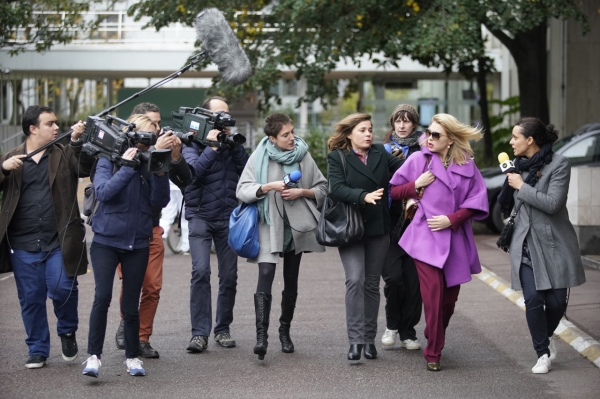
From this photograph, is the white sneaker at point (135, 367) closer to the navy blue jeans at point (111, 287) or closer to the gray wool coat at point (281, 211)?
the navy blue jeans at point (111, 287)

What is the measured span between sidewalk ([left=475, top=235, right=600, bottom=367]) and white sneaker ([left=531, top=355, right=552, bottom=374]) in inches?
19.4

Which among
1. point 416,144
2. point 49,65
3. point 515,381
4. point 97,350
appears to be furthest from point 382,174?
point 49,65

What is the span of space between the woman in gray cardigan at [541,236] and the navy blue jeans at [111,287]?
9.26 feet

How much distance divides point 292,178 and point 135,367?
1847 mm

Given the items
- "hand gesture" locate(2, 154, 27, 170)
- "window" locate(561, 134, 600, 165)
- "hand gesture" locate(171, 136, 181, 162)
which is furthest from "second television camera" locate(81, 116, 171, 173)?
"window" locate(561, 134, 600, 165)

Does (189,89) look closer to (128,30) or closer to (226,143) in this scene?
(128,30)

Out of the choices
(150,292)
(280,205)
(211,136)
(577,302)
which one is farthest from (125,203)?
(577,302)

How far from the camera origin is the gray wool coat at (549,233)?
7.20 meters

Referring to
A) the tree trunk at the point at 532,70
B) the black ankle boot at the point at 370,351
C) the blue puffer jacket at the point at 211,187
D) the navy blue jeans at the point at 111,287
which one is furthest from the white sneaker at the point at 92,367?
the tree trunk at the point at 532,70

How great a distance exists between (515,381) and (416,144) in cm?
221

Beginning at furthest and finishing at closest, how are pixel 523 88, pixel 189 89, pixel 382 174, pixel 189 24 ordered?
pixel 189 89 → pixel 523 88 → pixel 189 24 → pixel 382 174

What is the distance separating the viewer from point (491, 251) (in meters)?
15.0

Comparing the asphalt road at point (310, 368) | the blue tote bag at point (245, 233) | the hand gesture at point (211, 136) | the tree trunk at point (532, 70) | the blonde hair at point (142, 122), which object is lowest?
the asphalt road at point (310, 368)

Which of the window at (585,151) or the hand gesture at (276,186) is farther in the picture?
the window at (585,151)
